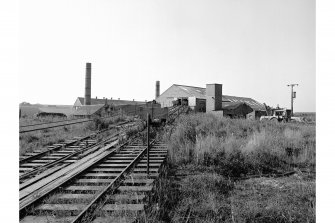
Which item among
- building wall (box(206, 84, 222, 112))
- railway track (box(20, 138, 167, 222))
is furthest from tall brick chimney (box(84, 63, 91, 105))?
railway track (box(20, 138, 167, 222))

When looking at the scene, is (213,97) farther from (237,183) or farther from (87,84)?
(237,183)

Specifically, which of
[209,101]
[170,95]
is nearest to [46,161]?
[209,101]

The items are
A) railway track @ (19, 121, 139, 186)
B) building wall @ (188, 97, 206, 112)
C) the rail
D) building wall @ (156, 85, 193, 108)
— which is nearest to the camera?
the rail

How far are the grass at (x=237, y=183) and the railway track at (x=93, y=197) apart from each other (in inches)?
15.4

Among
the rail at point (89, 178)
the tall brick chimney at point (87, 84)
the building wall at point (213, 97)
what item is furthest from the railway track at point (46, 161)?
the tall brick chimney at point (87, 84)

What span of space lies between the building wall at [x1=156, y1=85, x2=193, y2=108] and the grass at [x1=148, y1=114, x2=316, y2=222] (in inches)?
1094

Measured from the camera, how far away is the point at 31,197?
4.66m

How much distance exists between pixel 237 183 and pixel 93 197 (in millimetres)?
3766

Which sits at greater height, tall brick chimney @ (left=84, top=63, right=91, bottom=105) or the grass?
tall brick chimney @ (left=84, top=63, right=91, bottom=105)

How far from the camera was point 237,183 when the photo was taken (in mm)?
6402

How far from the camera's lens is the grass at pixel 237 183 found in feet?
14.3

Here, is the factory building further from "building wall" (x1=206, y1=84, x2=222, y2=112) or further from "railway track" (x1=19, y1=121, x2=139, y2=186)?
"railway track" (x1=19, y1=121, x2=139, y2=186)

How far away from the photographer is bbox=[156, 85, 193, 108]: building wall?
3862 cm

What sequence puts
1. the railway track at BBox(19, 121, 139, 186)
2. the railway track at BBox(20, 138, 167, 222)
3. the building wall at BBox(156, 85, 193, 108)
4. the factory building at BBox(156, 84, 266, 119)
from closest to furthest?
the railway track at BBox(20, 138, 167, 222)
the railway track at BBox(19, 121, 139, 186)
the factory building at BBox(156, 84, 266, 119)
the building wall at BBox(156, 85, 193, 108)
